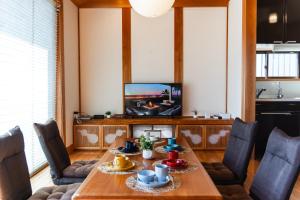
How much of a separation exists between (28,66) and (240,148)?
9.12 feet

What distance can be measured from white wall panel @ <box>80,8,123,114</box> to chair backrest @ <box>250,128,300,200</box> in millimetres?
3989

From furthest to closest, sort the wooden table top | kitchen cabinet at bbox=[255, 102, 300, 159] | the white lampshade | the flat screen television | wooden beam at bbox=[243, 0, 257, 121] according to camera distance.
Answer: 1. the flat screen television
2. kitchen cabinet at bbox=[255, 102, 300, 159]
3. wooden beam at bbox=[243, 0, 257, 121]
4. the white lampshade
5. the wooden table top

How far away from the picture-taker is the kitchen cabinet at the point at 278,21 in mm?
4539

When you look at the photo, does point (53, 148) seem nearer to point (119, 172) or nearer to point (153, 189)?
point (119, 172)

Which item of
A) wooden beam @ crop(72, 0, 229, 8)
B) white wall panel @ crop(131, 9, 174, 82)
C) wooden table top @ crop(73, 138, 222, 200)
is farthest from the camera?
white wall panel @ crop(131, 9, 174, 82)

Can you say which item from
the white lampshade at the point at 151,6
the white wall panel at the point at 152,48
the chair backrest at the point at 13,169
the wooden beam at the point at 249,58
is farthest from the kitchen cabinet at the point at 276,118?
the chair backrest at the point at 13,169

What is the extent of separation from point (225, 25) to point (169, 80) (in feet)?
5.12

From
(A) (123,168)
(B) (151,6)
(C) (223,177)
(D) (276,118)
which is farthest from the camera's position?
(D) (276,118)

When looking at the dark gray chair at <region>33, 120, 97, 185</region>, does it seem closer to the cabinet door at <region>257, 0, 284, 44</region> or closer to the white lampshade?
the white lampshade

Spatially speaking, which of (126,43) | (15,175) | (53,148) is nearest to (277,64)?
(126,43)

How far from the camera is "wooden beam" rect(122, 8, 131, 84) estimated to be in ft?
18.3

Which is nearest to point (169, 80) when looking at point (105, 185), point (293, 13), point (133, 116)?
point (133, 116)

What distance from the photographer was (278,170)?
1778 mm

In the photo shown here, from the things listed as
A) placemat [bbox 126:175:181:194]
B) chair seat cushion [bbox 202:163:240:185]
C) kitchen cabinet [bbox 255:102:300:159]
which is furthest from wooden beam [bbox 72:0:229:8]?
placemat [bbox 126:175:181:194]
